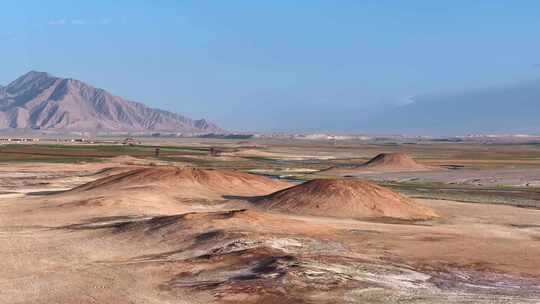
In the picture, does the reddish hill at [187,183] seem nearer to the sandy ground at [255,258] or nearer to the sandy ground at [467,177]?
the sandy ground at [255,258]

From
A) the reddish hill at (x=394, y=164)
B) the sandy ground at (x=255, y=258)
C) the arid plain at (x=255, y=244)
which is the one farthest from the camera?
the reddish hill at (x=394, y=164)

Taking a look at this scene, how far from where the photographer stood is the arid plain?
2241 cm

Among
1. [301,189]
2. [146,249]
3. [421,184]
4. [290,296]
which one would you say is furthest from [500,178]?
[290,296]

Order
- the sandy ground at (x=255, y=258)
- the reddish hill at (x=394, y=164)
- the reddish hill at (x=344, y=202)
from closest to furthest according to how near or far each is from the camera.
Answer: the sandy ground at (x=255, y=258) → the reddish hill at (x=344, y=202) → the reddish hill at (x=394, y=164)

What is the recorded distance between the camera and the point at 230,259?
87.6 feet

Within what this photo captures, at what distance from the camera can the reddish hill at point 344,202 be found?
43.4m

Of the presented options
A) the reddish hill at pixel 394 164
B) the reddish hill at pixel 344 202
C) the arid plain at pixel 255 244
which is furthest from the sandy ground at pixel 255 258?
the reddish hill at pixel 394 164

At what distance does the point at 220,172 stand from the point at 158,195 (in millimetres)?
11085

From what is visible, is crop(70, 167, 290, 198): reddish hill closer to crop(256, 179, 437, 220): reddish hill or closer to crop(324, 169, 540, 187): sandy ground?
crop(256, 179, 437, 220): reddish hill

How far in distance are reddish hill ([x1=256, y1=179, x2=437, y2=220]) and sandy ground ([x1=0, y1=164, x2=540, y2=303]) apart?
6.20ft

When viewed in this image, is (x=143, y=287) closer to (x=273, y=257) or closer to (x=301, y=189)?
(x=273, y=257)

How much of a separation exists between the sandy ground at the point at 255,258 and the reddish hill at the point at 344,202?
74.4 inches

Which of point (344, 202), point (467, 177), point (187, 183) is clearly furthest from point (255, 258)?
point (467, 177)

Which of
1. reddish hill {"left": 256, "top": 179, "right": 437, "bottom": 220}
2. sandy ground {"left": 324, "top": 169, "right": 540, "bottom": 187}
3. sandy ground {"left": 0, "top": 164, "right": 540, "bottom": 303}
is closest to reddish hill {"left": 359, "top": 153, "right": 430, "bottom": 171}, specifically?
sandy ground {"left": 324, "top": 169, "right": 540, "bottom": 187}
